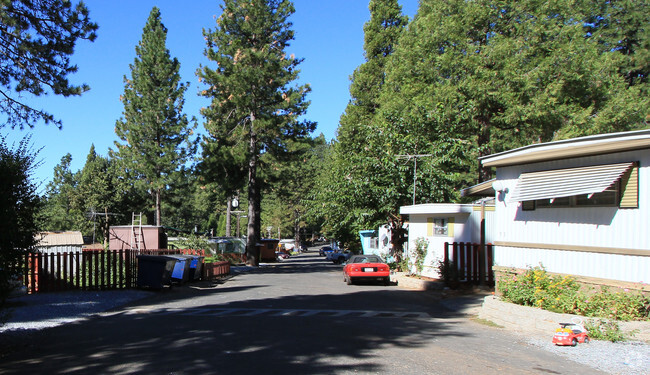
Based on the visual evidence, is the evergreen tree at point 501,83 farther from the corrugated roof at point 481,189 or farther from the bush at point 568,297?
the bush at point 568,297

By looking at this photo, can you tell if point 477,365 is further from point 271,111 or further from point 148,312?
point 271,111

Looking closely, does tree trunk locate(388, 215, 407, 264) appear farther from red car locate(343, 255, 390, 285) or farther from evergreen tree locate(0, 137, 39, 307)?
evergreen tree locate(0, 137, 39, 307)

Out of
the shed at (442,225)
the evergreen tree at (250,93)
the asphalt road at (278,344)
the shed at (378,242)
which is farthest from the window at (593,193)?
the evergreen tree at (250,93)

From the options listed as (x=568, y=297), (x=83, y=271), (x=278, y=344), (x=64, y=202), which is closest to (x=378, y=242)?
(x=83, y=271)

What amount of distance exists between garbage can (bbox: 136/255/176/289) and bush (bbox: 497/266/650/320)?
10.4 meters

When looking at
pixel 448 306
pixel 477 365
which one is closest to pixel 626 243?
pixel 477 365

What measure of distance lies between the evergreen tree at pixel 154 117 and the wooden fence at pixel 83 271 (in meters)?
28.6

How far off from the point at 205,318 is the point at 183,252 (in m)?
14.1

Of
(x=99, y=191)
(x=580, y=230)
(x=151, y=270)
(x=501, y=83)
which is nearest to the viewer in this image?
(x=580, y=230)

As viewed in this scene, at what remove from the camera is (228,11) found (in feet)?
119

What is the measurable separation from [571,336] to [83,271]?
13.4m

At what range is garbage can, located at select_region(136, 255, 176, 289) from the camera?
1619cm

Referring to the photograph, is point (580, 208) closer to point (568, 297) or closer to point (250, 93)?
point (568, 297)

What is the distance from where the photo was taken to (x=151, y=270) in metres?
16.2
